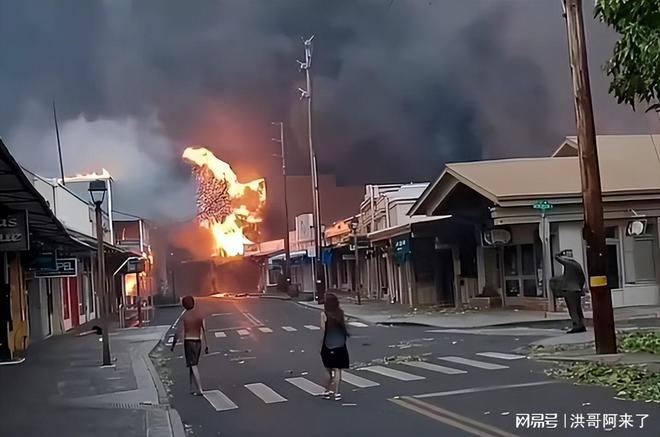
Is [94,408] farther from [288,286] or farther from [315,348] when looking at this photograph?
[288,286]

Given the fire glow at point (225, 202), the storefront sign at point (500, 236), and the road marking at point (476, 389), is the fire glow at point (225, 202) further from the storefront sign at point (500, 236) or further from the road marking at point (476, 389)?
the road marking at point (476, 389)

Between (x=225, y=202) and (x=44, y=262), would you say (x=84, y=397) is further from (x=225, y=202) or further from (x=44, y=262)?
(x=225, y=202)

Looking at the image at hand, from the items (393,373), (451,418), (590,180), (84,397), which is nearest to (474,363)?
(393,373)

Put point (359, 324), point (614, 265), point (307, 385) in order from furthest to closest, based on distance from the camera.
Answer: point (359, 324)
point (614, 265)
point (307, 385)

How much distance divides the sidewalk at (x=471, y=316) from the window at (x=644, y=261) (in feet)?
4.39

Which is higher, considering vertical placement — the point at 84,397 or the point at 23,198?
the point at 23,198

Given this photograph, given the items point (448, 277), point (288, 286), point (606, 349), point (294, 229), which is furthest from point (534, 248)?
point (294, 229)

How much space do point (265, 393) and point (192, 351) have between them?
56.4 inches

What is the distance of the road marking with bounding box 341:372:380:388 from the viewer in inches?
552

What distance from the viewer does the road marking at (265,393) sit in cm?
1310

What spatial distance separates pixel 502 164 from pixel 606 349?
17.6m

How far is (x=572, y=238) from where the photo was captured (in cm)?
2873

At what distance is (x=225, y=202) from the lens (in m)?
74.3

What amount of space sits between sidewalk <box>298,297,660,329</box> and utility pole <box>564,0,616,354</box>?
370 inches
